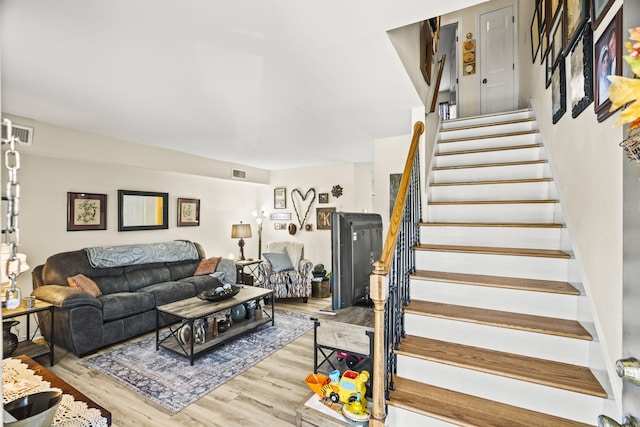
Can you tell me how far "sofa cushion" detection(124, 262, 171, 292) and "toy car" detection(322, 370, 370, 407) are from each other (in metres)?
3.40

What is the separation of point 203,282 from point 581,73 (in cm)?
468

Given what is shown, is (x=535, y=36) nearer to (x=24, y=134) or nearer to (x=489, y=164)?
(x=489, y=164)

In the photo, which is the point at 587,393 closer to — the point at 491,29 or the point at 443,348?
the point at 443,348

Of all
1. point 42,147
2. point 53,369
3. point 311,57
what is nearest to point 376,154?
point 311,57

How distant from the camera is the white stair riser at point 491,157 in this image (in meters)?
2.91

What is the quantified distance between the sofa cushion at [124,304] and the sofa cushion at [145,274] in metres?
0.34

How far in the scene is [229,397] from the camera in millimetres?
2598

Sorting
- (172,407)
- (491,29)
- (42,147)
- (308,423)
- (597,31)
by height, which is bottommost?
(172,407)

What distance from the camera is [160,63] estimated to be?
2.16m

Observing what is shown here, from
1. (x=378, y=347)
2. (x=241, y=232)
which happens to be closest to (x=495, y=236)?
(x=378, y=347)

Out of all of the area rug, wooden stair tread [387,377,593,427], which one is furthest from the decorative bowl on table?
wooden stair tread [387,377,593,427]

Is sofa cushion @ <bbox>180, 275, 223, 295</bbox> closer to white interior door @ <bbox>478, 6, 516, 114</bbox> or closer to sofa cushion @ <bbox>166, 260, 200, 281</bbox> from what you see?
sofa cushion @ <bbox>166, 260, 200, 281</bbox>

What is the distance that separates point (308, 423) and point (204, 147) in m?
3.84

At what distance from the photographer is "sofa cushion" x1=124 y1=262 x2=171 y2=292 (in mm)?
4203
